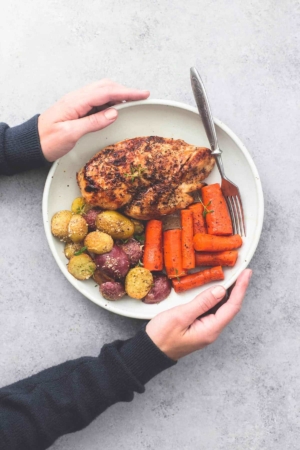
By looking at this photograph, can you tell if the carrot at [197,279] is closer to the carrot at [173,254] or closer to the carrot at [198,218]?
the carrot at [173,254]

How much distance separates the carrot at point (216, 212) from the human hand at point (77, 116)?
1.41 feet

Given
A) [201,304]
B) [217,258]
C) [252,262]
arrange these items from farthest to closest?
[252,262] → [217,258] → [201,304]

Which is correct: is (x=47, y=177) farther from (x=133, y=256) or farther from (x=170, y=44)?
(x=170, y=44)

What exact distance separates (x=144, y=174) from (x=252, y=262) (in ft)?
1.91

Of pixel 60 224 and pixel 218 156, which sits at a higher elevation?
pixel 218 156

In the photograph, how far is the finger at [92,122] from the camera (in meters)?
1.78

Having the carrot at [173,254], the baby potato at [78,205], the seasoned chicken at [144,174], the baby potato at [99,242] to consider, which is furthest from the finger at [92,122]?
the carrot at [173,254]

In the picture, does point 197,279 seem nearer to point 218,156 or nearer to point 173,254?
point 173,254

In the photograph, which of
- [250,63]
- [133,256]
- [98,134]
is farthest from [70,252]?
[250,63]

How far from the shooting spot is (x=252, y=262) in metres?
2.01

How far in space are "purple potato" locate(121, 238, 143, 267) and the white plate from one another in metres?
0.16

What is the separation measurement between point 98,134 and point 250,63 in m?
0.69

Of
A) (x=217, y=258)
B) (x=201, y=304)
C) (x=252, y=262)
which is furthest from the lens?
(x=252, y=262)

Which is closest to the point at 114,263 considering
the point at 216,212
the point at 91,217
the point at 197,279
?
the point at 91,217
